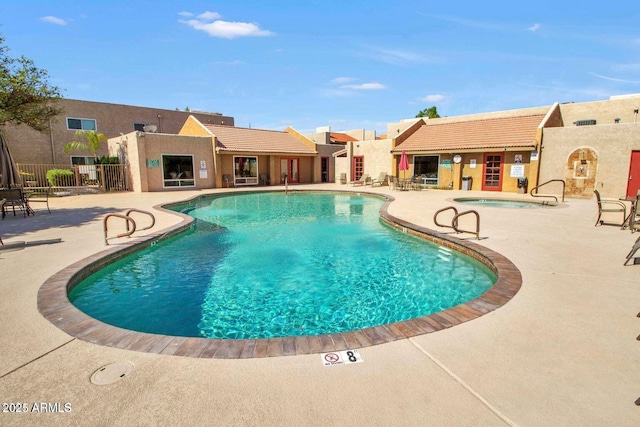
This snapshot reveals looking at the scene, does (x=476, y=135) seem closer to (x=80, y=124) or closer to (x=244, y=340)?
(x=244, y=340)

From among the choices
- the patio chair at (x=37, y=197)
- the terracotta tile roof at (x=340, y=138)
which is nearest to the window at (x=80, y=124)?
the patio chair at (x=37, y=197)

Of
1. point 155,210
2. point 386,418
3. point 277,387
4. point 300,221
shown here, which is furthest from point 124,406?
point 155,210

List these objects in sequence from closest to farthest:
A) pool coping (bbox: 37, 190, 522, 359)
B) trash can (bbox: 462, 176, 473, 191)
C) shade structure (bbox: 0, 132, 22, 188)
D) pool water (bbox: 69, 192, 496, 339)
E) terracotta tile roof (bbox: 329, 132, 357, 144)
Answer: pool coping (bbox: 37, 190, 522, 359) → pool water (bbox: 69, 192, 496, 339) → shade structure (bbox: 0, 132, 22, 188) → trash can (bbox: 462, 176, 473, 191) → terracotta tile roof (bbox: 329, 132, 357, 144)

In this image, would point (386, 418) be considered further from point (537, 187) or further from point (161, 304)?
point (537, 187)

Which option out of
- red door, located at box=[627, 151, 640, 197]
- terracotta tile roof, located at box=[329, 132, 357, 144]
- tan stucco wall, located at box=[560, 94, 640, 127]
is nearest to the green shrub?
terracotta tile roof, located at box=[329, 132, 357, 144]

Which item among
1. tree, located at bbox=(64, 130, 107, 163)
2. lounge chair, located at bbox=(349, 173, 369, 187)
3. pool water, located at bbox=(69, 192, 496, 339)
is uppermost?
tree, located at bbox=(64, 130, 107, 163)

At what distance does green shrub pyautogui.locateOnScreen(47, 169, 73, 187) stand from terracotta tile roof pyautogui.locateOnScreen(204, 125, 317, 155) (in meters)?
9.04

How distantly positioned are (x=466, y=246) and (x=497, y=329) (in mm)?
4020

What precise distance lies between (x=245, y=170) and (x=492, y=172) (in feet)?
55.3

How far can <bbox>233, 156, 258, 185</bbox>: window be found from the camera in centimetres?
2469

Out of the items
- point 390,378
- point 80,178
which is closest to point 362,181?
point 80,178

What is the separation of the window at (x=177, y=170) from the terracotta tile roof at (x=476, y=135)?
1412 cm

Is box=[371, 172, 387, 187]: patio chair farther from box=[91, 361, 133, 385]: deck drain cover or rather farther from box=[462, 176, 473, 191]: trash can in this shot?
box=[91, 361, 133, 385]: deck drain cover

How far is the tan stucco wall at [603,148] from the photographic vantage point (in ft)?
50.2
